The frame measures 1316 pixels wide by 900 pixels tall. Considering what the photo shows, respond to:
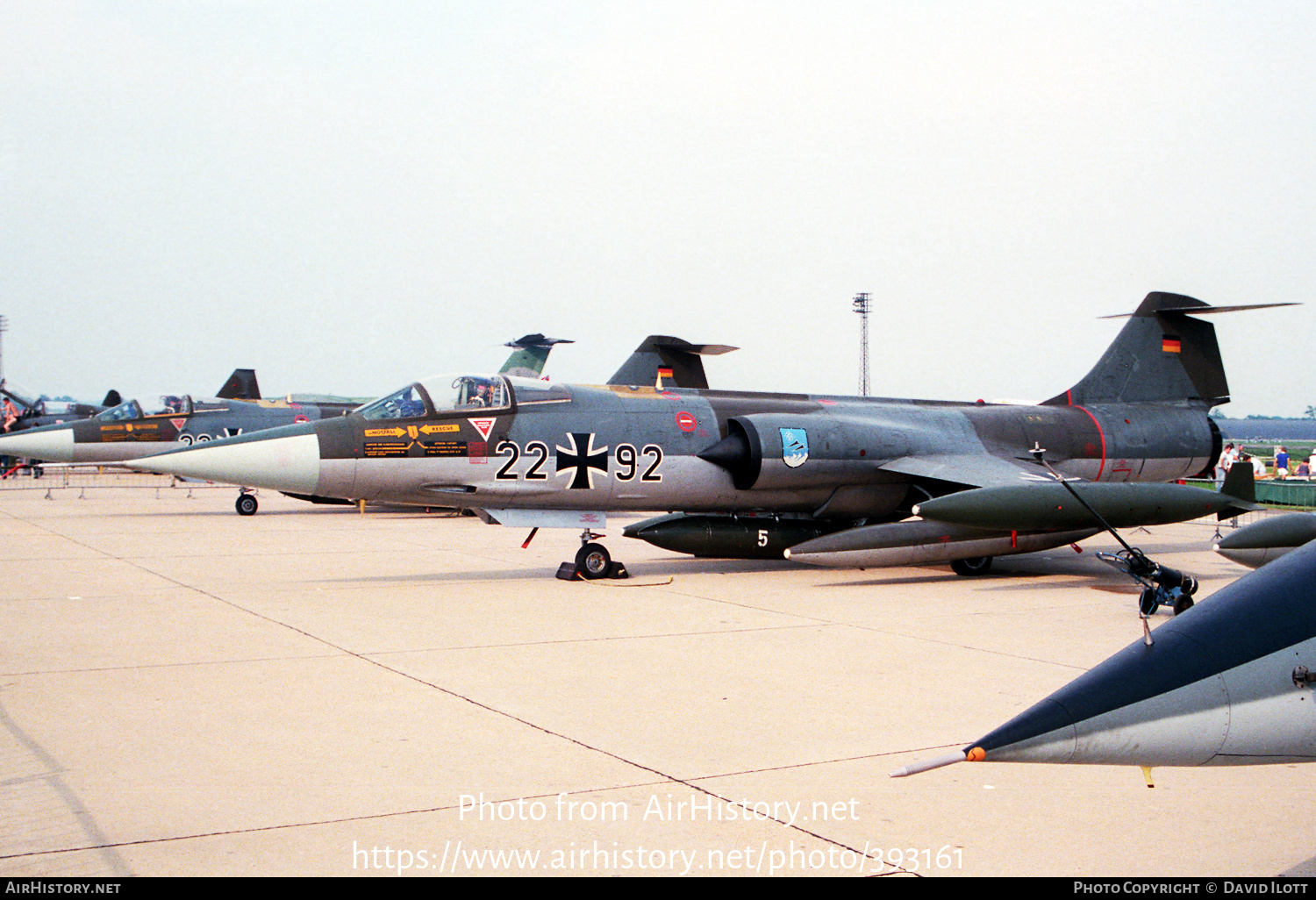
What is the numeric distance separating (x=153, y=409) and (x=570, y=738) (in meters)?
19.2

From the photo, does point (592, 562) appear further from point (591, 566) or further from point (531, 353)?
point (531, 353)

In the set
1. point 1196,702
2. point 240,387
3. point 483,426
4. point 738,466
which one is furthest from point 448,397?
point 240,387

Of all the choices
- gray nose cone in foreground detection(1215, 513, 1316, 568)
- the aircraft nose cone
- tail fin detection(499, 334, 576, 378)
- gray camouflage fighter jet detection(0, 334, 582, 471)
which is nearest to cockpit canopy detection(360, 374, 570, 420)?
gray nose cone in foreground detection(1215, 513, 1316, 568)

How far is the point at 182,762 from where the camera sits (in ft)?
16.2

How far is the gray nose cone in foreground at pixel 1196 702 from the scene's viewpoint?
8.74ft

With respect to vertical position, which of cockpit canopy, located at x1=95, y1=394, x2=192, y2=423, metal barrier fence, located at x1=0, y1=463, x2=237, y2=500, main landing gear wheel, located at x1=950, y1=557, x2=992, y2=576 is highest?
cockpit canopy, located at x1=95, y1=394, x2=192, y2=423

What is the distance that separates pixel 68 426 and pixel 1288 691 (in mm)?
22180

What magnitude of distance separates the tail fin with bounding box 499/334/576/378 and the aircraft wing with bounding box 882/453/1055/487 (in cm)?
1759

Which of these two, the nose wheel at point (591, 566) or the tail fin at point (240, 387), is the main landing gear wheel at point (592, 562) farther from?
the tail fin at point (240, 387)

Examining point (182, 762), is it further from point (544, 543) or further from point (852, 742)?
point (544, 543)

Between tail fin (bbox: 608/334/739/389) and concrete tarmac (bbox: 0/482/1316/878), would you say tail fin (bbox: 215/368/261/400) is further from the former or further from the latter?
concrete tarmac (bbox: 0/482/1316/878)

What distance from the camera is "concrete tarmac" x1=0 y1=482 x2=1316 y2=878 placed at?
3912 mm

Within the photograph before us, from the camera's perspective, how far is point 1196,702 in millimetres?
2785
